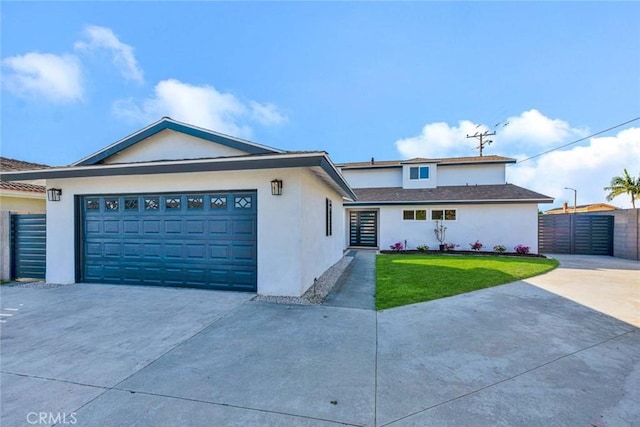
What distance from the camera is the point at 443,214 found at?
47.5 feet

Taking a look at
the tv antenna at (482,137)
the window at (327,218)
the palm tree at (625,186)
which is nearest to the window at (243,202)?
the window at (327,218)

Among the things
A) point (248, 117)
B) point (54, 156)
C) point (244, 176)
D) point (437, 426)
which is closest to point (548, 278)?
point (437, 426)

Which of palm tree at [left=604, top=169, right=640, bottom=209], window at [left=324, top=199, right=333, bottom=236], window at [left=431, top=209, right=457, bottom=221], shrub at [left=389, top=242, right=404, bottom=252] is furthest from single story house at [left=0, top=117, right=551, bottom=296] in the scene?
palm tree at [left=604, top=169, right=640, bottom=209]

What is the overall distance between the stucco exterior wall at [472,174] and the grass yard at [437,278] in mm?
7965

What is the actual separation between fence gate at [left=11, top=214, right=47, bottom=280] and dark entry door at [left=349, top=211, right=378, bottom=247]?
43.3ft

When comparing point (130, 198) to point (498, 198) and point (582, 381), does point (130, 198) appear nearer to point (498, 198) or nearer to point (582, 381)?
point (582, 381)

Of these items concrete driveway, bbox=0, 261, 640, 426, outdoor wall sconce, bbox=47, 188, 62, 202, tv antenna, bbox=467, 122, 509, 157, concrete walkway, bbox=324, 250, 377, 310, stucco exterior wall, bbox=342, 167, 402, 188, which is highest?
tv antenna, bbox=467, 122, 509, 157

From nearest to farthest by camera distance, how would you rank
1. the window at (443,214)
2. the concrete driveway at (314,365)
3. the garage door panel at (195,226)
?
the concrete driveway at (314,365) → the garage door panel at (195,226) → the window at (443,214)

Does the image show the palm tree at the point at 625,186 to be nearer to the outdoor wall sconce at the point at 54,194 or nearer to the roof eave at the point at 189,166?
the roof eave at the point at 189,166

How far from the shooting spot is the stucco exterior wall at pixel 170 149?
22.3ft

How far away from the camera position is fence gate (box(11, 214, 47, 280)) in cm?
745

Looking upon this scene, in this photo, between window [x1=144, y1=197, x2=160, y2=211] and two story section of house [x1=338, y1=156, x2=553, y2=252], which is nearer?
window [x1=144, y1=197, x2=160, y2=211]

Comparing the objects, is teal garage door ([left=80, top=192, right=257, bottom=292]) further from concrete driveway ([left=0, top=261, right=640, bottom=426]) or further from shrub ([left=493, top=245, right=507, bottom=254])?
shrub ([left=493, top=245, right=507, bottom=254])

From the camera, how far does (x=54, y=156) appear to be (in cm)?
1491
